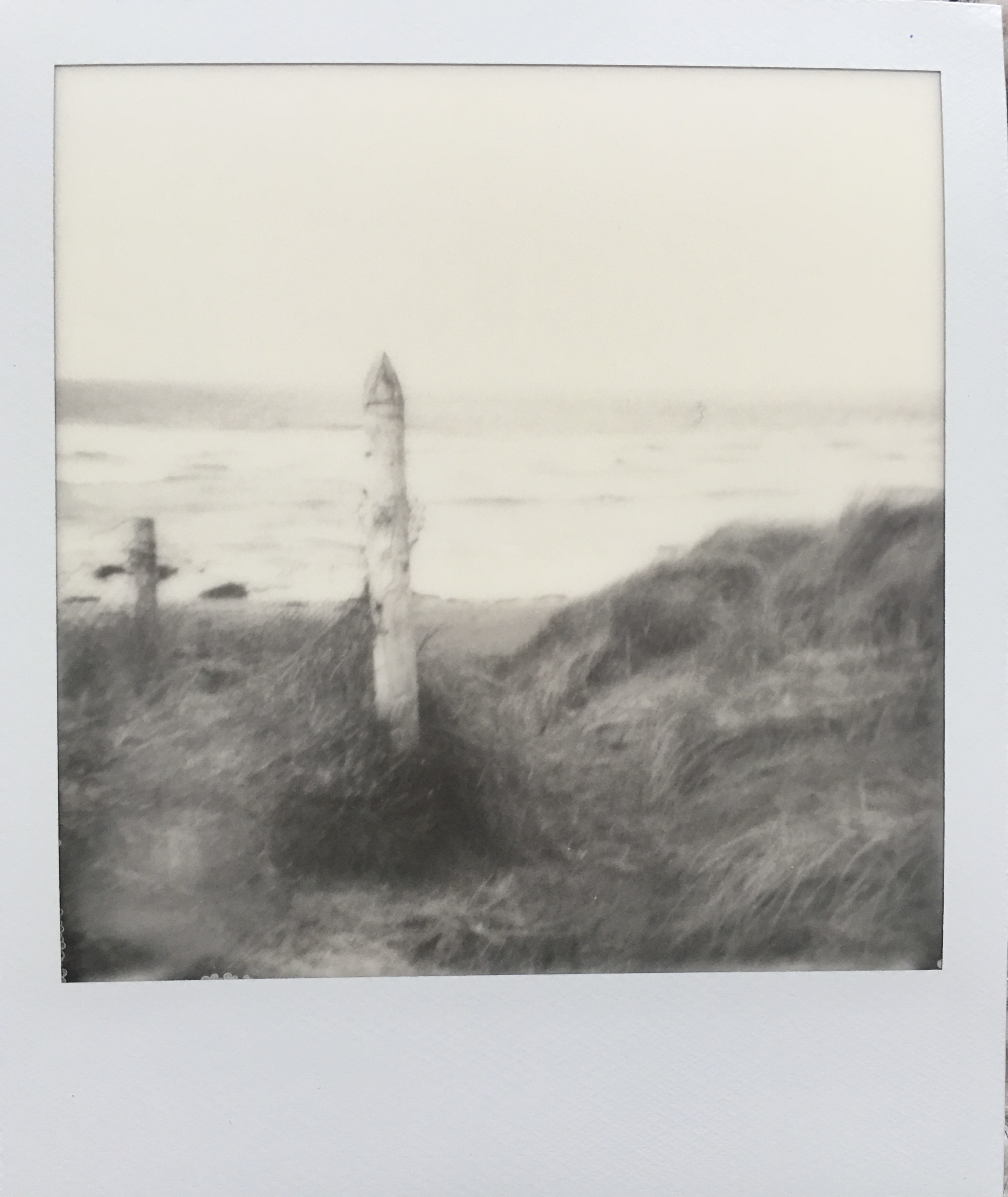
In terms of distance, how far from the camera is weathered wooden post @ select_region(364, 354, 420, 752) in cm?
138

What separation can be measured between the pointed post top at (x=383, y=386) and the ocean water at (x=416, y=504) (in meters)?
0.06

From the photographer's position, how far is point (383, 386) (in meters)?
1.38

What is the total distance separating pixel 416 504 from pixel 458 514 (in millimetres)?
Result: 65

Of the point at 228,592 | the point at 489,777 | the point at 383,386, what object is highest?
the point at 383,386

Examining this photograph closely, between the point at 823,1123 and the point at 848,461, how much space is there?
1011 mm

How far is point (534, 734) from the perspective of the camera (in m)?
1.40

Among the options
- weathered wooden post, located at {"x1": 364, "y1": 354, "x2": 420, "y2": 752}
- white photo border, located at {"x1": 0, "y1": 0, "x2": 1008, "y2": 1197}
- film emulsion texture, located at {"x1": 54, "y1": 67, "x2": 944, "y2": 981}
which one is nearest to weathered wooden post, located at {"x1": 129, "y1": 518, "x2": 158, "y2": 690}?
film emulsion texture, located at {"x1": 54, "y1": 67, "x2": 944, "y2": 981}

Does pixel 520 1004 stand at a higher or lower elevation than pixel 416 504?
lower

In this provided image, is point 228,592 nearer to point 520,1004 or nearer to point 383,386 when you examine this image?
point 383,386

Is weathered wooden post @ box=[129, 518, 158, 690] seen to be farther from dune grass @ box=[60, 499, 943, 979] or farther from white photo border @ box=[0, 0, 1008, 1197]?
white photo border @ box=[0, 0, 1008, 1197]

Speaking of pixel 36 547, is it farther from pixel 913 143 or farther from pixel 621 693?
pixel 913 143

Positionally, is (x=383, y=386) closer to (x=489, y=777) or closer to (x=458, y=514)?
(x=458, y=514)

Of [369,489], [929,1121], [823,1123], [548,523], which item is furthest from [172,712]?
[929,1121]

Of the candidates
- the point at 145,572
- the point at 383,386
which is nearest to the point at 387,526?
the point at 383,386
